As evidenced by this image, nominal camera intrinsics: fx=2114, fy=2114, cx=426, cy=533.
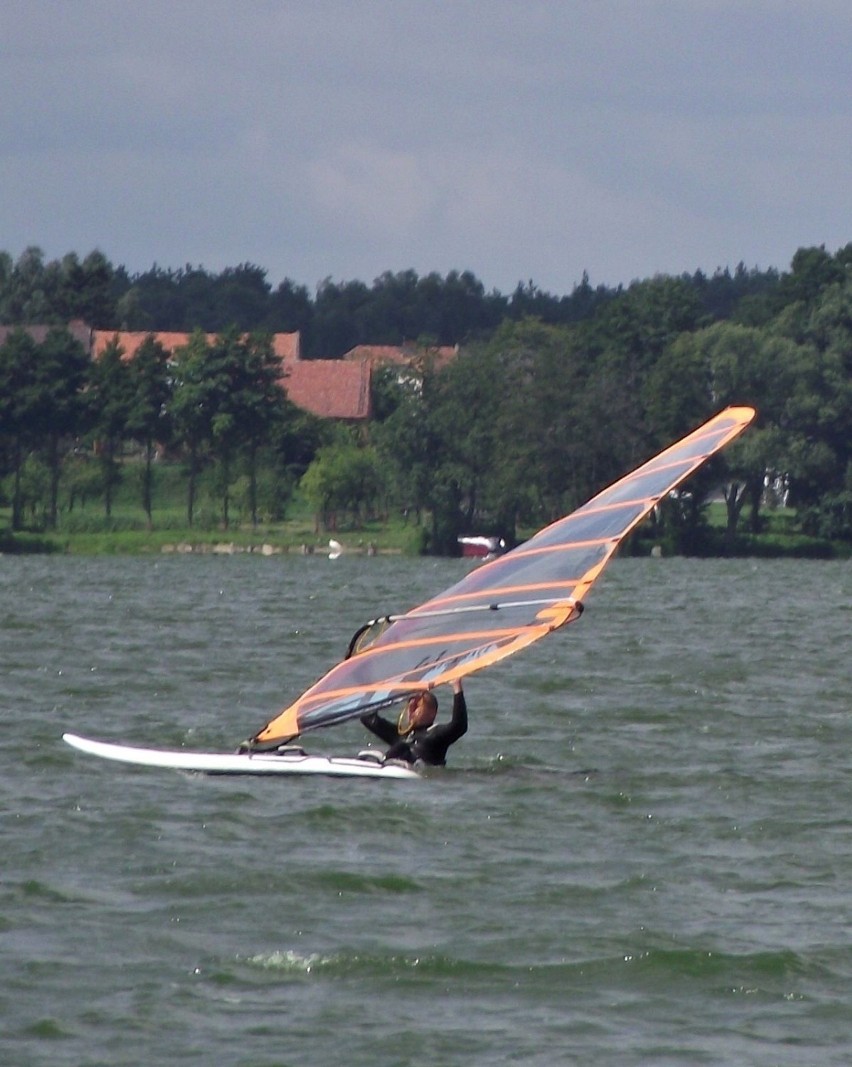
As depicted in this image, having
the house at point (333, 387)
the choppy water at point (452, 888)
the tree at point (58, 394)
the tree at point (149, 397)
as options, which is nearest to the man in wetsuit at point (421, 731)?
the choppy water at point (452, 888)

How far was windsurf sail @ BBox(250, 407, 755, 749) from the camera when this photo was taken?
1394cm

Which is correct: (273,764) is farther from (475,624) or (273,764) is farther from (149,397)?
(149,397)

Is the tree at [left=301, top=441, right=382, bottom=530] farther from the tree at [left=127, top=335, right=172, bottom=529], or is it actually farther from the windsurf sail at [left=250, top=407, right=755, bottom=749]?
the windsurf sail at [left=250, top=407, right=755, bottom=749]

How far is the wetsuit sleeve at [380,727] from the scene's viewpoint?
13.9 meters

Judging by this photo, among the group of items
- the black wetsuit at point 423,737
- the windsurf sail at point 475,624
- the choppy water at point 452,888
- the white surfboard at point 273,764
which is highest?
the windsurf sail at point 475,624

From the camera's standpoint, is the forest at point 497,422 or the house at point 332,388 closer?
the forest at point 497,422

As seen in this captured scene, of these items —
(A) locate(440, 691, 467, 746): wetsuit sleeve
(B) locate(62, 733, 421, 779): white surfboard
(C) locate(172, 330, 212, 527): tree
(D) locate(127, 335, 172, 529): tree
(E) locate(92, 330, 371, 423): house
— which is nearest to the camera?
(B) locate(62, 733, 421, 779): white surfboard

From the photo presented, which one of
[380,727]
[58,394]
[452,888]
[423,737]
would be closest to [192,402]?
[58,394]

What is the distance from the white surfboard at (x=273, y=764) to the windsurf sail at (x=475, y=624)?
1.08 ft

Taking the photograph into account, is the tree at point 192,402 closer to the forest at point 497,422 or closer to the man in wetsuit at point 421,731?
the forest at point 497,422

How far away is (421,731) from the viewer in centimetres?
1395

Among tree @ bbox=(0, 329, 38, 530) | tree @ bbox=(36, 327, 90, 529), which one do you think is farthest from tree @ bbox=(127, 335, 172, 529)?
tree @ bbox=(0, 329, 38, 530)

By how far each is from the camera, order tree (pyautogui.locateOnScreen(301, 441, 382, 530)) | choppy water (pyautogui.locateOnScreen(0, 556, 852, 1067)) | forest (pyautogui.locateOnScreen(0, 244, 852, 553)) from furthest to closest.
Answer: tree (pyautogui.locateOnScreen(301, 441, 382, 530)) < forest (pyautogui.locateOnScreen(0, 244, 852, 553)) < choppy water (pyautogui.locateOnScreen(0, 556, 852, 1067))

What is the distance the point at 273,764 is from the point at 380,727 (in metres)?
0.78
